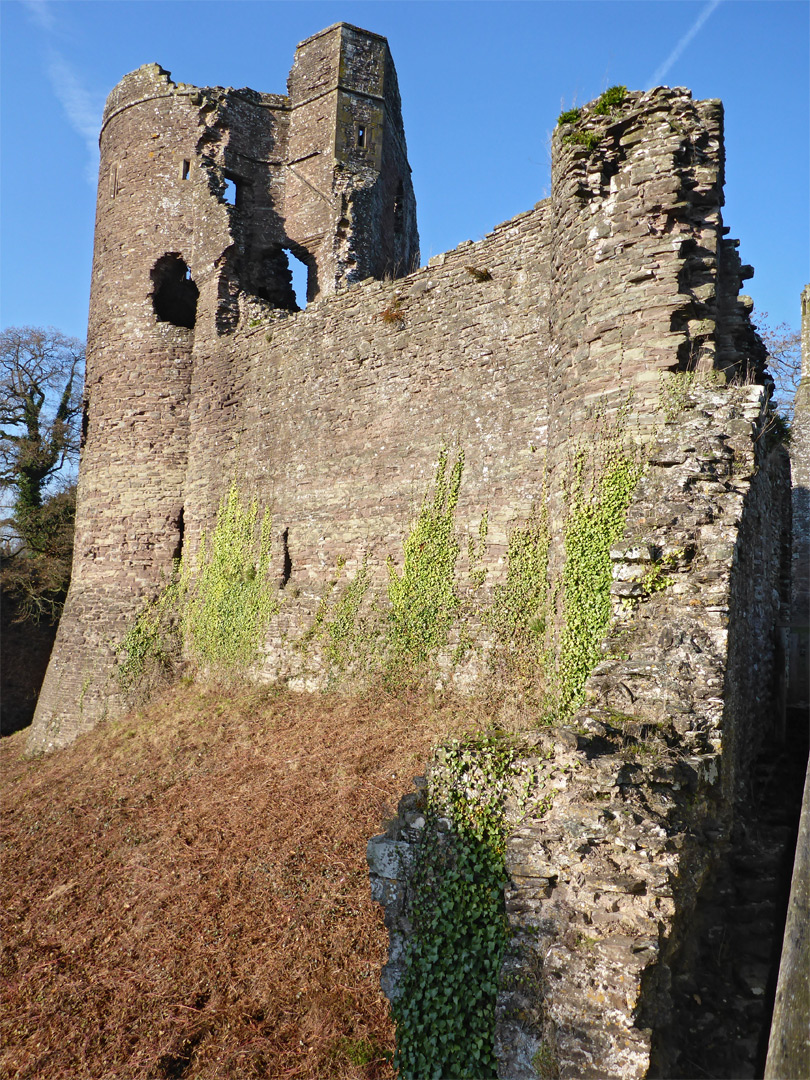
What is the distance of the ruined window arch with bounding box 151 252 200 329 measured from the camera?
46.9 ft

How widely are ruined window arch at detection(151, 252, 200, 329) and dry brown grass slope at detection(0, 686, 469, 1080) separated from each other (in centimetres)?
896

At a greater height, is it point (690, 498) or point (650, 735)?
point (690, 498)

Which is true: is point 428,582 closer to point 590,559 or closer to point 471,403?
point 471,403

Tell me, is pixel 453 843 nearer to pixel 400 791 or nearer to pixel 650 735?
pixel 650 735

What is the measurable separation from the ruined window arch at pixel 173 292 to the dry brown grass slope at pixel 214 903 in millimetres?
8965

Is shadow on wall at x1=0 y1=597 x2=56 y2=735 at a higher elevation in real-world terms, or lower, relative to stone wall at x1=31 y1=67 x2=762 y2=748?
lower

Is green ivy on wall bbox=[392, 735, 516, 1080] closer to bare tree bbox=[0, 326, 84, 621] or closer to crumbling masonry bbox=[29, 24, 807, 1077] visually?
crumbling masonry bbox=[29, 24, 807, 1077]

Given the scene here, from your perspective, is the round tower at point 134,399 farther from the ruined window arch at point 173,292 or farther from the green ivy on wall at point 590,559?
the green ivy on wall at point 590,559

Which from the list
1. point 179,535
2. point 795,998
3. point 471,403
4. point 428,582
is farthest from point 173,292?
point 795,998

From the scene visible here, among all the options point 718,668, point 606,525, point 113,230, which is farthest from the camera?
point 113,230

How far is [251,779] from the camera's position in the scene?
8680 millimetres

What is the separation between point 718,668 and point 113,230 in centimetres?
1448

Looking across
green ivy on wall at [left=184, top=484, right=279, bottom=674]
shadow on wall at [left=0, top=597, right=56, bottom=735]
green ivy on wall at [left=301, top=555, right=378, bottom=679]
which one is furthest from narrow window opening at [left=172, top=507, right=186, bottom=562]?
shadow on wall at [left=0, top=597, right=56, bottom=735]

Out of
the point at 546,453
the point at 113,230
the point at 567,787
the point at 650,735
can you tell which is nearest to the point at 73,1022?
the point at 567,787
